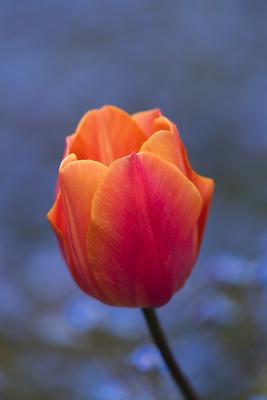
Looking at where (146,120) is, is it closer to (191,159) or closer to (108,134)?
(108,134)

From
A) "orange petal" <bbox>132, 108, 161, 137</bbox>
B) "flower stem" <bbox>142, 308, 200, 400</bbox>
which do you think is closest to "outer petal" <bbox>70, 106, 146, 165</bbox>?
"orange petal" <bbox>132, 108, 161, 137</bbox>

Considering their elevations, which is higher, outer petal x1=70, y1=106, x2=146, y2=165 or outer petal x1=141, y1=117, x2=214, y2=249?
outer petal x1=70, y1=106, x2=146, y2=165

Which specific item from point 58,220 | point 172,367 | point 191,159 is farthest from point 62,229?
point 191,159

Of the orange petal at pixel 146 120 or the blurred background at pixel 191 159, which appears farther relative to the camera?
the blurred background at pixel 191 159

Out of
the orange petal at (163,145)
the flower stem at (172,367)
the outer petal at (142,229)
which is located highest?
the orange petal at (163,145)

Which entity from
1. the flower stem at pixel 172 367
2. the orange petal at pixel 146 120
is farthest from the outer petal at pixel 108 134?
the flower stem at pixel 172 367

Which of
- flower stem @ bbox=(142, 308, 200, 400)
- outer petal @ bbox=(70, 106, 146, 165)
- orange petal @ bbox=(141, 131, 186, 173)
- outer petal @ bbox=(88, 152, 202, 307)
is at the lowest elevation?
flower stem @ bbox=(142, 308, 200, 400)

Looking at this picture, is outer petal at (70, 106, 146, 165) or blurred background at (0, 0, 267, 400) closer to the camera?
outer petal at (70, 106, 146, 165)

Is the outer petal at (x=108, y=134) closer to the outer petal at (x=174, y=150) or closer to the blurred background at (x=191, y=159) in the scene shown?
the outer petal at (x=174, y=150)

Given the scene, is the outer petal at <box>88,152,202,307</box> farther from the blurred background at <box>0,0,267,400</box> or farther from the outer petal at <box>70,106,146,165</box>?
the blurred background at <box>0,0,267,400</box>
